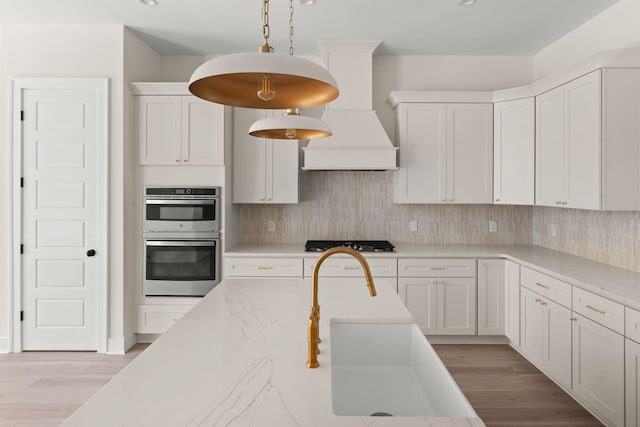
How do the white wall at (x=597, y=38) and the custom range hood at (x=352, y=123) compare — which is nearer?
the white wall at (x=597, y=38)

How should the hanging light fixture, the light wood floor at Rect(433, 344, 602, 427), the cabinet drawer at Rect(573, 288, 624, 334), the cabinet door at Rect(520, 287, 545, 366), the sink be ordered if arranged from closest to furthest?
the hanging light fixture → the sink → the cabinet drawer at Rect(573, 288, 624, 334) → the light wood floor at Rect(433, 344, 602, 427) → the cabinet door at Rect(520, 287, 545, 366)

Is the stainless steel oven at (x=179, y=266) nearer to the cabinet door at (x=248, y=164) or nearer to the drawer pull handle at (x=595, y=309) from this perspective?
the cabinet door at (x=248, y=164)

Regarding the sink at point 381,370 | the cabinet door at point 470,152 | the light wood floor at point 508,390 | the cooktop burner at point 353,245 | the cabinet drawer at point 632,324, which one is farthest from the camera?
the cabinet door at point 470,152

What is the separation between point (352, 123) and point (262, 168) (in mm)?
994

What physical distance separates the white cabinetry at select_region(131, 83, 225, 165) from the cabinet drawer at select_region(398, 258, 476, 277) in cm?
204

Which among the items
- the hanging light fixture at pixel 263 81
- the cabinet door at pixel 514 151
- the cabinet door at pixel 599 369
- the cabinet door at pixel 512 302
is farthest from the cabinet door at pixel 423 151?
the hanging light fixture at pixel 263 81

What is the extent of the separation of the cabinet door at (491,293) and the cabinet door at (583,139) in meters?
0.92

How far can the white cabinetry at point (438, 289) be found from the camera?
3766 millimetres

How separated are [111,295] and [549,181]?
3.95m

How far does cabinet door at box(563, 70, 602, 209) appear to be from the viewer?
276cm

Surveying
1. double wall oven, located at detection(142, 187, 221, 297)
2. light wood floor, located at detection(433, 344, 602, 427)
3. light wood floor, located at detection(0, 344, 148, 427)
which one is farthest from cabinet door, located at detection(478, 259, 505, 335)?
light wood floor, located at detection(0, 344, 148, 427)

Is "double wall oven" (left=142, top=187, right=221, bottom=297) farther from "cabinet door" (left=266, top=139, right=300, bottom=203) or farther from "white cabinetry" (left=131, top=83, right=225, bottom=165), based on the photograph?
"cabinet door" (left=266, top=139, right=300, bottom=203)

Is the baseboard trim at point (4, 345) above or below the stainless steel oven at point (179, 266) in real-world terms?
below

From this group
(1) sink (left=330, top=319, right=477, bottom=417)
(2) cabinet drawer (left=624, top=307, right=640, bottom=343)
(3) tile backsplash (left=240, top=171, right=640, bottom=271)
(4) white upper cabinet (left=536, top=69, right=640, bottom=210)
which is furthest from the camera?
(3) tile backsplash (left=240, top=171, right=640, bottom=271)
